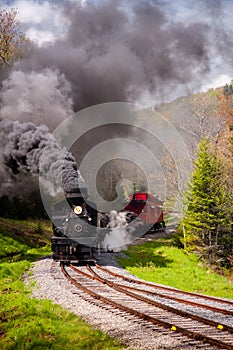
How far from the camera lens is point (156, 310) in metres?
9.26

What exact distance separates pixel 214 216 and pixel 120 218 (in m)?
8.10

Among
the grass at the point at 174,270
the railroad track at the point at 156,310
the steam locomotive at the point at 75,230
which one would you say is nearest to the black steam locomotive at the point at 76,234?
the steam locomotive at the point at 75,230

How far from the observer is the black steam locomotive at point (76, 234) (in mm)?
17297

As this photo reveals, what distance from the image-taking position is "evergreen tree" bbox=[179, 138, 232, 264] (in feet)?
71.6

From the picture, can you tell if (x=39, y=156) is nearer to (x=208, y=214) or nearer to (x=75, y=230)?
(x=75, y=230)

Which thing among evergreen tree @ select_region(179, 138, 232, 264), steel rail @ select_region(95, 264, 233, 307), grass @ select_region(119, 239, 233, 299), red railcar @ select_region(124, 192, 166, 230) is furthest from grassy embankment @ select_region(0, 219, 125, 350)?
red railcar @ select_region(124, 192, 166, 230)

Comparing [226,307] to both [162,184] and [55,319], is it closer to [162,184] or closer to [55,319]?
[55,319]

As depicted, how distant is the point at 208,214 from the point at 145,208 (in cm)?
1002

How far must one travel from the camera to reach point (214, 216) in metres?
21.5

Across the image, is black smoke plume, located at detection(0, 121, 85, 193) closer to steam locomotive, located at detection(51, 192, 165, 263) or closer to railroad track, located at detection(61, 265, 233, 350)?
steam locomotive, located at detection(51, 192, 165, 263)

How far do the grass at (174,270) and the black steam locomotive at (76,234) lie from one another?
2.32 m

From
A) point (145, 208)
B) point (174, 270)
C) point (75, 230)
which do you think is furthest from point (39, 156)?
point (145, 208)

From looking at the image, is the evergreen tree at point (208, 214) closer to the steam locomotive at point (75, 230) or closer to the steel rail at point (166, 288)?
the steam locomotive at point (75, 230)

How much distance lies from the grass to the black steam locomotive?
232cm
